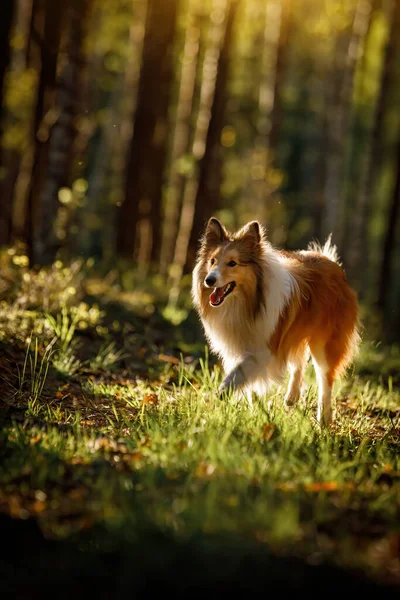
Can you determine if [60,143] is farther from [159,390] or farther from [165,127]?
[165,127]

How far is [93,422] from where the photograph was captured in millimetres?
5852

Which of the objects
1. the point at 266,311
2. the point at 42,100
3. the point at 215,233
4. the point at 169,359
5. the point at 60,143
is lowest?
the point at 169,359

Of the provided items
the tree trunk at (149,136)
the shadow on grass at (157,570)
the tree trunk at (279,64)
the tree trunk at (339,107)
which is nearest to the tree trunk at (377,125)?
the tree trunk at (339,107)

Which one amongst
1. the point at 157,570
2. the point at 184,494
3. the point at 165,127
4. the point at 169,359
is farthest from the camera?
the point at 165,127

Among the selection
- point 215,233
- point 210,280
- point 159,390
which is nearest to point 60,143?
point 215,233

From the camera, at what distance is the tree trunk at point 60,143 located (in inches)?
436

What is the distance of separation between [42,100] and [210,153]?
343 centimetres

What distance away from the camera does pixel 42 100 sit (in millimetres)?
13109

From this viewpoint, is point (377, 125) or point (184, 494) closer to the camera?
point (184, 494)

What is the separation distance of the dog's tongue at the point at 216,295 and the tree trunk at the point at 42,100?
5294mm

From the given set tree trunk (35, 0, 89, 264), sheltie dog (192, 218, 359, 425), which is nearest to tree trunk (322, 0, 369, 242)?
tree trunk (35, 0, 89, 264)

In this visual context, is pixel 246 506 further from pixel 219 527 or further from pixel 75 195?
pixel 75 195

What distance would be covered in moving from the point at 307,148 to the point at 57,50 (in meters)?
20.5

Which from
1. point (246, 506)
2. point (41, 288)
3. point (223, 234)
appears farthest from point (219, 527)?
point (41, 288)
